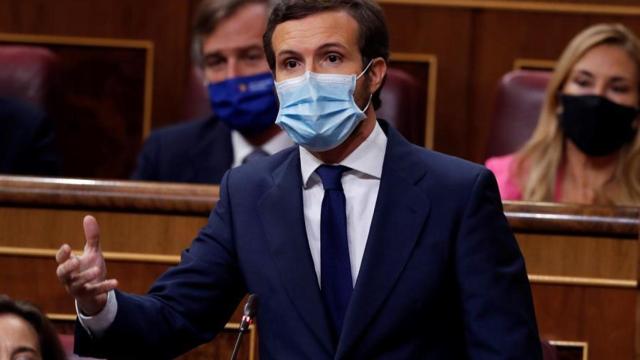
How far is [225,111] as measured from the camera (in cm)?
201

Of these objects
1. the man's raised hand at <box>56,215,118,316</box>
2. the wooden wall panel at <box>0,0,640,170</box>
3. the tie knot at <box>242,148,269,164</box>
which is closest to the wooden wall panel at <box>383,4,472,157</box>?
the wooden wall panel at <box>0,0,640,170</box>

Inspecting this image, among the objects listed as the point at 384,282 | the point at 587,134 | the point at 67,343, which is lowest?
the point at 67,343

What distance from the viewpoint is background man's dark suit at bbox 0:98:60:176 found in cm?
210

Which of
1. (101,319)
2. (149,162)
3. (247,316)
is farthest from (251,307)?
(149,162)

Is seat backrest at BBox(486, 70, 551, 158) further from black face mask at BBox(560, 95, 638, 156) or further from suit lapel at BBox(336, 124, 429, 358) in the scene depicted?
suit lapel at BBox(336, 124, 429, 358)

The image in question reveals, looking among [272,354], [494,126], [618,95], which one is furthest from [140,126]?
[272,354]

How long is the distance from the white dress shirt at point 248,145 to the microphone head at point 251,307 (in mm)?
835

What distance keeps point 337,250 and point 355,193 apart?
59 millimetres

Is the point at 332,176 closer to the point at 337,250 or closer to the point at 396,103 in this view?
the point at 337,250

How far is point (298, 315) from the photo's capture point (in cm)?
119

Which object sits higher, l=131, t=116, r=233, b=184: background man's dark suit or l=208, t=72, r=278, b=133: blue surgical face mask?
l=208, t=72, r=278, b=133: blue surgical face mask

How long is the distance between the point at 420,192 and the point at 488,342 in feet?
0.48

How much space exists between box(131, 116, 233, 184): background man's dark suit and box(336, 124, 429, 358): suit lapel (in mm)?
844

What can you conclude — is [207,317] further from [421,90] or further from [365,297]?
[421,90]
